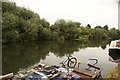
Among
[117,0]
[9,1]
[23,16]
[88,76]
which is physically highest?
[9,1]

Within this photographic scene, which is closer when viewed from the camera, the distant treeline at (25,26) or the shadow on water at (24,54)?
the shadow on water at (24,54)

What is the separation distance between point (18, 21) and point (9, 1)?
5.65m

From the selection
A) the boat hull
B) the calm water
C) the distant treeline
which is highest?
the distant treeline

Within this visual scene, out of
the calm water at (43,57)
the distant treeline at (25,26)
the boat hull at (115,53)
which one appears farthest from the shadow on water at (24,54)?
the boat hull at (115,53)

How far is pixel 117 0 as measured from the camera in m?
3.49

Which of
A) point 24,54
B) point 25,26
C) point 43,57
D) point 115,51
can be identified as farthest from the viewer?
point 25,26

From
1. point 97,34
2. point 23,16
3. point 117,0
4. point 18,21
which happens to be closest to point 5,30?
point 18,21

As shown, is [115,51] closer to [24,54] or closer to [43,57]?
[43,57]

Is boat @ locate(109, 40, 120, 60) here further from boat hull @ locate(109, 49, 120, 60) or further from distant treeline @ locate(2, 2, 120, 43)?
distant treeline @ locate(2, 2, 120, 43)

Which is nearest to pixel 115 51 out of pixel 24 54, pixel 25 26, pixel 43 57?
pixel 43 57

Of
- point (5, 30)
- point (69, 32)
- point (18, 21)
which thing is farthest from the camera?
point (69, 32)

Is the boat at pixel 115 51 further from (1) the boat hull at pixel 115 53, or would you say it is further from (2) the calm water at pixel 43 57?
(2) the calm water at pixel 43 57

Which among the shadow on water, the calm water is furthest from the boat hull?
the shadow on water

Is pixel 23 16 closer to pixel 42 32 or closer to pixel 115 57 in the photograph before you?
pixel 42 32
